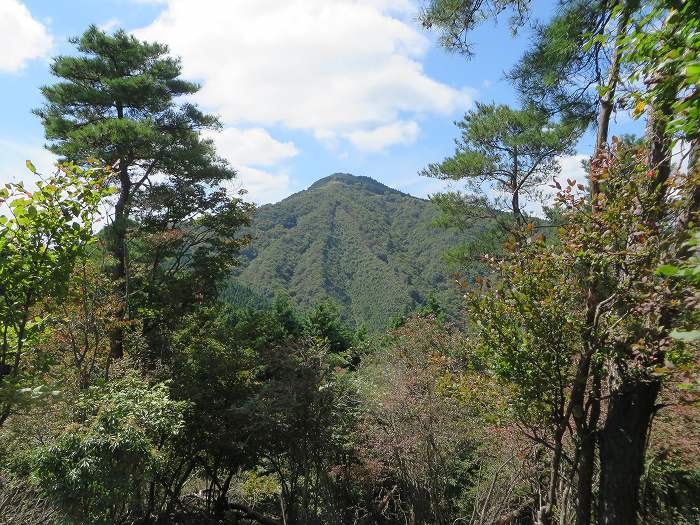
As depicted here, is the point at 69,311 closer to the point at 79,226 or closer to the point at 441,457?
the point at 79,226

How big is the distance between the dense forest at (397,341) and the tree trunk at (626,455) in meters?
0.02

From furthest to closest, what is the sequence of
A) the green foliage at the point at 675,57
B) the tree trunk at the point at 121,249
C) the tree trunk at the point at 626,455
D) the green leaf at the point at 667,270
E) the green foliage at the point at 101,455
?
1. the tree trunk at the point at 121,249
2. the green foliage at the point at 101,455
3. the tree trunk at the point at 626,455
4. the green foliage at the point at 675,57
5. the green leaf at the point at 667,270

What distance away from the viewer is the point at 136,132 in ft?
32.8

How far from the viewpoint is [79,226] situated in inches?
123

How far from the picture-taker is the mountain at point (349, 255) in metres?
74.3

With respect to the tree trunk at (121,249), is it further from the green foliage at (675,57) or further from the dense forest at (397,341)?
the green foliage at (675,57)

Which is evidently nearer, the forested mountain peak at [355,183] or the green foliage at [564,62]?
the green foliage at [564,62]

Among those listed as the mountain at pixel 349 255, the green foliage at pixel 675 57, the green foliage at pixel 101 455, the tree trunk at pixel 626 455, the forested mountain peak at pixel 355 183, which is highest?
the forested mountain peak at pixel 355 183

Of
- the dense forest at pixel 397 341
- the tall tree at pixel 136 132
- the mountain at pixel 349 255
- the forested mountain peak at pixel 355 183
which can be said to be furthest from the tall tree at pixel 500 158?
the forested mountain peak at pixel 355 183

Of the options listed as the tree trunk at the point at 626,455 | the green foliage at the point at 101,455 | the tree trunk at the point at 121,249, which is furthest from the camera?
the tree trunk at the point at 121,249

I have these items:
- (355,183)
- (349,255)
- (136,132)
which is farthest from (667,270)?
(355,183)

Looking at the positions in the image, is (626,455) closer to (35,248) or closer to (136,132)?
(35,248)

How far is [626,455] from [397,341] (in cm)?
1356

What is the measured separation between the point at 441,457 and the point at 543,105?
5.93 meters
